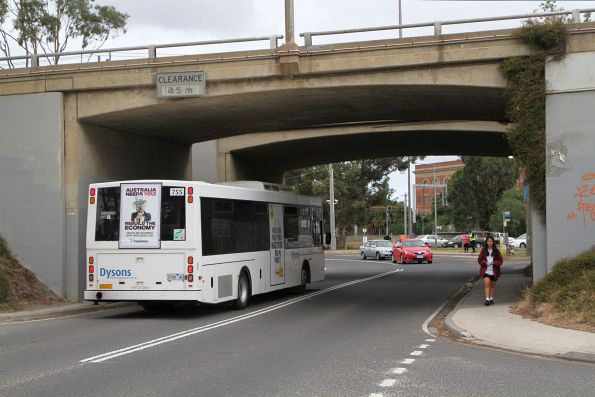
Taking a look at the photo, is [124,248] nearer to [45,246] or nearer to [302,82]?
[45,246]

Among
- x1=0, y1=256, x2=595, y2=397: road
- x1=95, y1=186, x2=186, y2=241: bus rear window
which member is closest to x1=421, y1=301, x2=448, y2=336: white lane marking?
x1=0, y1=256, x2=595, y2=397: road

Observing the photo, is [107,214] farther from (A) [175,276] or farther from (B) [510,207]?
(B) [510,207]

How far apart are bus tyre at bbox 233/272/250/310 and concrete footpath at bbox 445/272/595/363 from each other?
5.28 metres

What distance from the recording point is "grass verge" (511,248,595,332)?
517 inches

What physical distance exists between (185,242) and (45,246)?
236 inches

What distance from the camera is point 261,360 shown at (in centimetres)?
1005

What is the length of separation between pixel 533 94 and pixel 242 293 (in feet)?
28.4

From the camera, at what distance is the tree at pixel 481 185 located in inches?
3049

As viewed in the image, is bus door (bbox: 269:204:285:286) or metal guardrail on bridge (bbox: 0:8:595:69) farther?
bus door (bbox: 269:204:285:286)

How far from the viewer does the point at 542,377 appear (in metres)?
8.92

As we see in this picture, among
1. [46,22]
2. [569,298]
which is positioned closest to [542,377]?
[569,298]

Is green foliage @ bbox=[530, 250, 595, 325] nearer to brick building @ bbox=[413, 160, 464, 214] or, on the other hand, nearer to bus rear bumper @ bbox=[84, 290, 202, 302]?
bus rear bumper @ bbox=[84, 290, 202, 302]

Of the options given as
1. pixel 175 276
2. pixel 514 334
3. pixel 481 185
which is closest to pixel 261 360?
pixel 514 334

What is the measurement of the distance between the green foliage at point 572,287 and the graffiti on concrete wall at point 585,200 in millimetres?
807
